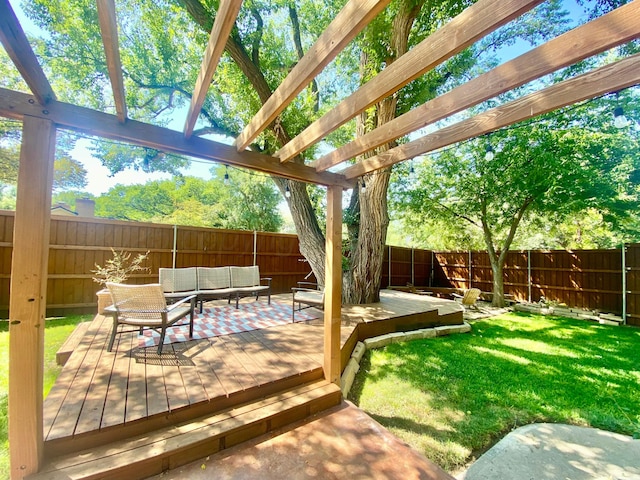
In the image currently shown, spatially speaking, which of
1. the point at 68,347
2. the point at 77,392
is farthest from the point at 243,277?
the point at 77,392

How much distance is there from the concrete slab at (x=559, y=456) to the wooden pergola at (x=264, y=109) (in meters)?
2.42

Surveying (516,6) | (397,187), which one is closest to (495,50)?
(397,187)

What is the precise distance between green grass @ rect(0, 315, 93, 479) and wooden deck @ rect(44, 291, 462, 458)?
10.5 inches

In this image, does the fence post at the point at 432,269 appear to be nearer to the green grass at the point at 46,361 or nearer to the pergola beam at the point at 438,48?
the pergola beam at the point at 438,48

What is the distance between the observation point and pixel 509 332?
5500mm

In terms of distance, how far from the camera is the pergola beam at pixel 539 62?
3.65 ft

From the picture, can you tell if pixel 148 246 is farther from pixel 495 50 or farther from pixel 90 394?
pixel 495 50

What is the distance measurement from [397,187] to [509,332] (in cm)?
542

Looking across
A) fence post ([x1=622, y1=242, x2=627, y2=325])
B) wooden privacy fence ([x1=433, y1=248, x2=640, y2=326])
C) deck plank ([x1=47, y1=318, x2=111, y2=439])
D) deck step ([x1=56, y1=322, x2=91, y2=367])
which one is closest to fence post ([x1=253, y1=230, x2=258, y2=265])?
deck step ([x1=56, y1=322, x2=91, y2=367])

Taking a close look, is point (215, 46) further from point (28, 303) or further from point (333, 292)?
point (333, 292)

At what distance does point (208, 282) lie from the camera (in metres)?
5.24

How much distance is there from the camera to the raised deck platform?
1806mm

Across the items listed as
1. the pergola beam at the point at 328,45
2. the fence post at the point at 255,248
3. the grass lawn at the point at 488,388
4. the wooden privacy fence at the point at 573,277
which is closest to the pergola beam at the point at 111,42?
the pergola beam at the point at 328,45

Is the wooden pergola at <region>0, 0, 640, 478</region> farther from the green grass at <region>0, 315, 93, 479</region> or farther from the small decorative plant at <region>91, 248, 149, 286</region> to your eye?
the small decorative plant at <region>91, 248, 149, 286</region>
